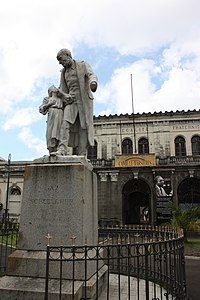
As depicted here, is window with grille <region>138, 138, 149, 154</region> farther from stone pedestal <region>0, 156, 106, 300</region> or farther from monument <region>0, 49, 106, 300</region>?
stone pedestal <region>0, 156, 106, 300</region>

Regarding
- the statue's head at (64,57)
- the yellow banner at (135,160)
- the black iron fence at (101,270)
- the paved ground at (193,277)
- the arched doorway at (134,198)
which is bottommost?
the paved ground at (193,277)

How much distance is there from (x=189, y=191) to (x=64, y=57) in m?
24.6

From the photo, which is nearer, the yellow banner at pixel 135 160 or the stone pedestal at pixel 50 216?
the stone pedestal at pixel 50 216

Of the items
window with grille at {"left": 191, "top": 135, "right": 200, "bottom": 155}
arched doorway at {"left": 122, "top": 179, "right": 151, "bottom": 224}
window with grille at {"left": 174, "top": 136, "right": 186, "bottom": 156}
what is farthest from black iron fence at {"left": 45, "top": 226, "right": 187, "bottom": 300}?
window with grille at {"left": 191, "top": 135, "right": 200, "bottom": 155}

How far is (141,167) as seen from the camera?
2747 centimetres

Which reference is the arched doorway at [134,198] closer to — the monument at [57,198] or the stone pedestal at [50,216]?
the monument at [57,198]

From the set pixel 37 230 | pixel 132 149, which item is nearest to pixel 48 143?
pixel 37 230

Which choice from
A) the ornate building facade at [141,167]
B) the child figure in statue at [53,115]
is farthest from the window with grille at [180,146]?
the child figure in statue at [53,115]

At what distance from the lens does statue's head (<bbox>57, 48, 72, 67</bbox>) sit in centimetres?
640

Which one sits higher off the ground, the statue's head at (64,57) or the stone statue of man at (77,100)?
the statue's head at (64,57)

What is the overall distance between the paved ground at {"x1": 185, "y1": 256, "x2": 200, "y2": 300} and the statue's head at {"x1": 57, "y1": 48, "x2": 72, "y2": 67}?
5.87 meters

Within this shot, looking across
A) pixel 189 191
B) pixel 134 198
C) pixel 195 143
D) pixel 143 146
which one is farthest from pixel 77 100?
pixel 134 198

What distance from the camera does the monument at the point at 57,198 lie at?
480cm

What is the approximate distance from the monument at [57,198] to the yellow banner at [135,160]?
845 inches
